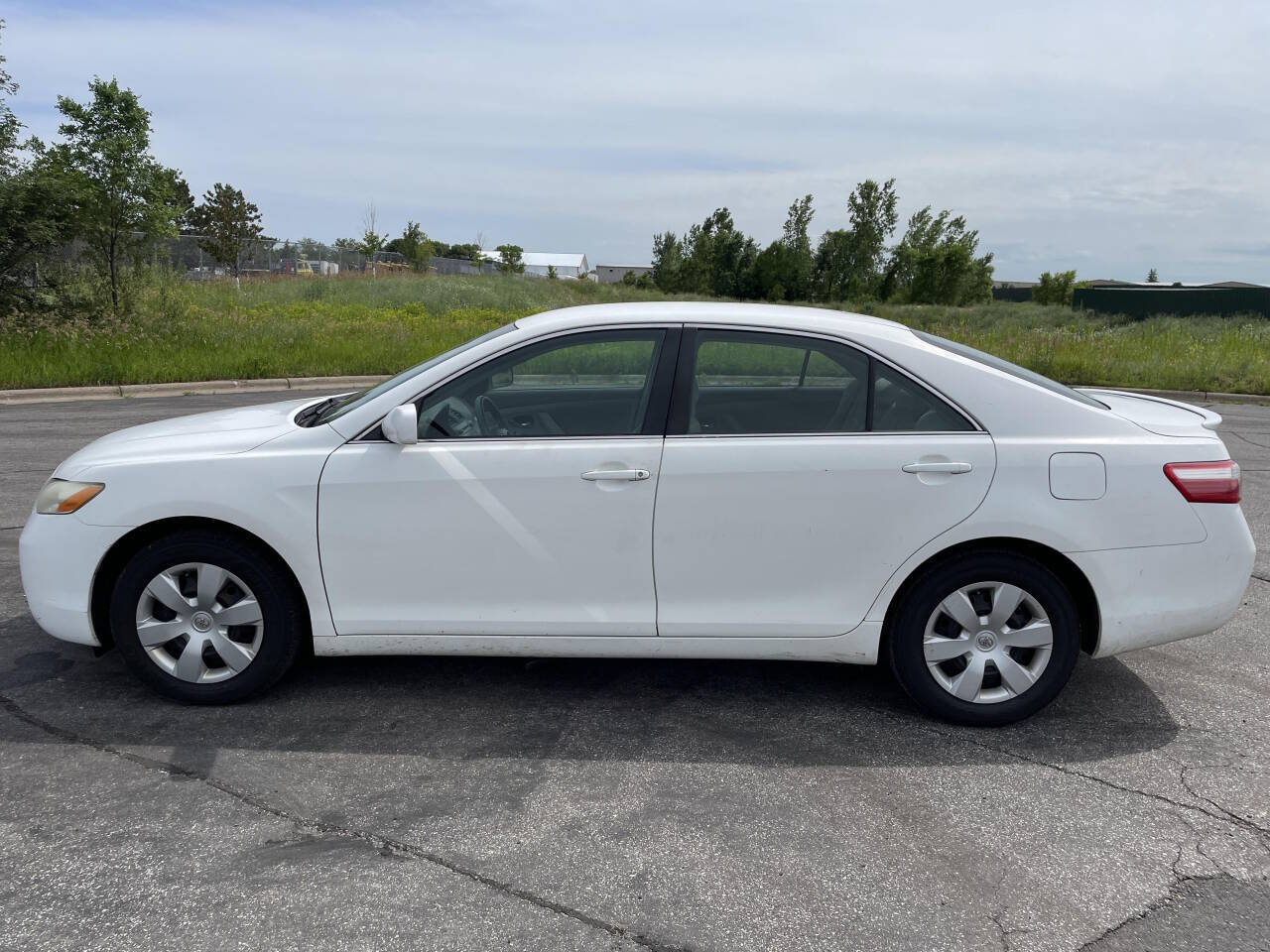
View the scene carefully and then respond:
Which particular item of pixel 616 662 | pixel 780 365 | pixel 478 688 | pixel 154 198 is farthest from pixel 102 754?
pixel 154 198

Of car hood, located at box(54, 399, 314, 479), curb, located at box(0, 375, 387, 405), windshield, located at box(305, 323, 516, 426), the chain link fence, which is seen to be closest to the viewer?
car hood, located at box(54, 399, 314, 479)

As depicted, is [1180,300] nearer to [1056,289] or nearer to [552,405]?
[1056,289]

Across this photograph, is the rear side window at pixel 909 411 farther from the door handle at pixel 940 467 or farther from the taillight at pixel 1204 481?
the taillight at pixel 1204 481

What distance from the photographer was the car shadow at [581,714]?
3713 millimetres

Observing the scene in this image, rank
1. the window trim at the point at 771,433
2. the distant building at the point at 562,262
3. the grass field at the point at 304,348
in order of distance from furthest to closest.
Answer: the distant building at the point at 562,262 → the grass field at the point at 304,348 → the window trim at the point at 771,433

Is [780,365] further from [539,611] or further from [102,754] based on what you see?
[102,754]

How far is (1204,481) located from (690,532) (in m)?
1.93

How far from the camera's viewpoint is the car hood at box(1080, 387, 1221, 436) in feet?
12.9

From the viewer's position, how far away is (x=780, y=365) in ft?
13.5

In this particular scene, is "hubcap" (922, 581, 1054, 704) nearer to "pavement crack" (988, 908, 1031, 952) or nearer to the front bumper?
"pavement crack" (988, 908, 1031, 952)

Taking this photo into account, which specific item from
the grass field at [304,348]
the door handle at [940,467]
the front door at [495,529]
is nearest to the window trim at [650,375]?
the front door at [495,529]

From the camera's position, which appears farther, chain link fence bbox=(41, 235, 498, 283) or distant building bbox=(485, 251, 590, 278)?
distant building bbox=(485, 251, 590, 278)

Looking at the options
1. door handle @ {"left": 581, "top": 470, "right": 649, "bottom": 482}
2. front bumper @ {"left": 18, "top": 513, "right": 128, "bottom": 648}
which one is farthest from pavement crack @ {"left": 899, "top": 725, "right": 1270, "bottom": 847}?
front bumper @ {"left": 18, "top": 513, "right": 128, "bottom": 648}

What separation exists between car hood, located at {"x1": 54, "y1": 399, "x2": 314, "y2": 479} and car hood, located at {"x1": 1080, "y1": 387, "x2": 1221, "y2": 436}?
3376 millimetres
